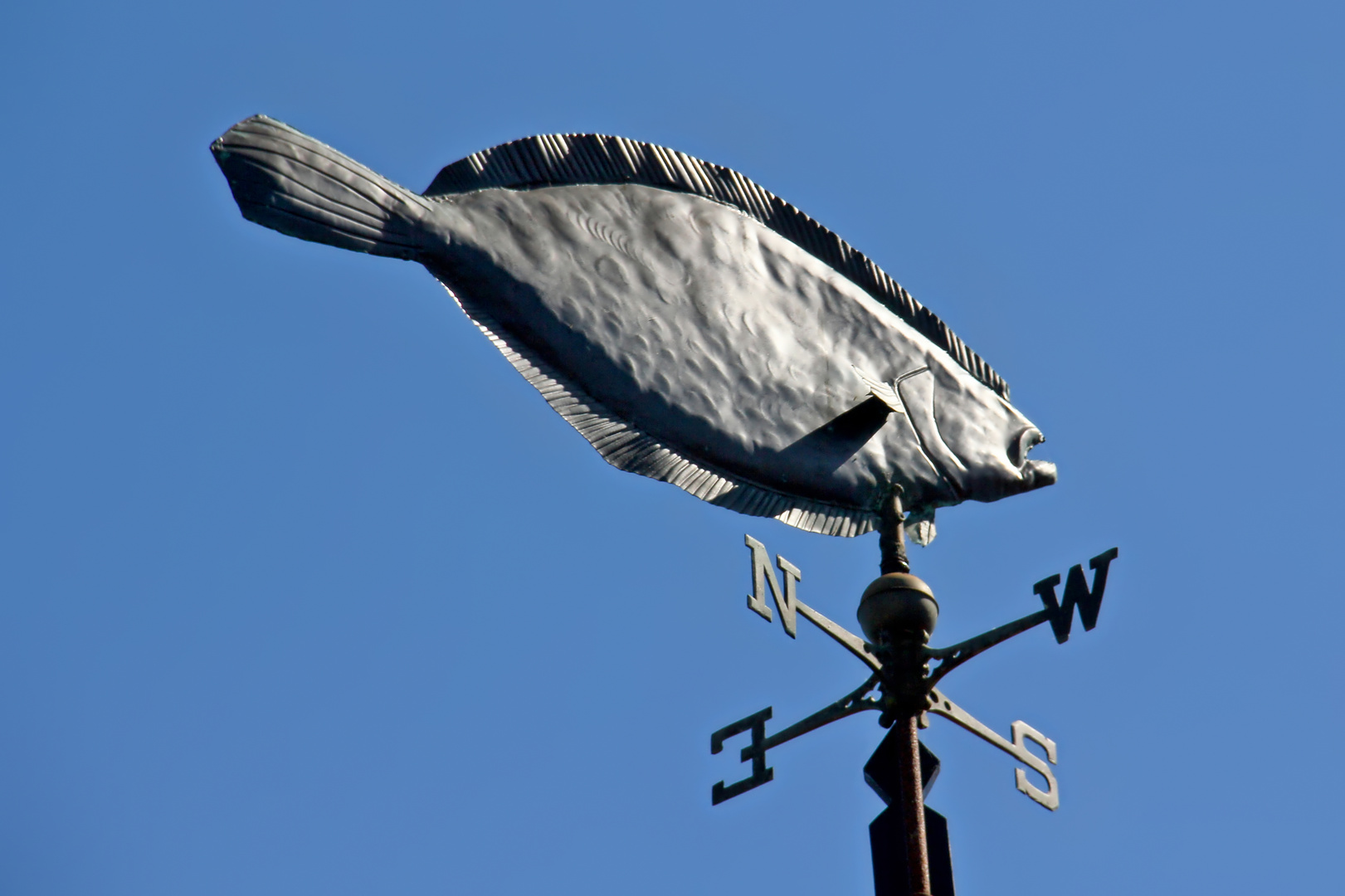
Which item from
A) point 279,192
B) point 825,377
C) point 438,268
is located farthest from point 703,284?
point 279,192

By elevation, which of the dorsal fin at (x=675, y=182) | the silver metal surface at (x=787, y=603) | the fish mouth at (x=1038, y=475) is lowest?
the silver metal surface at (x=787, y=603)

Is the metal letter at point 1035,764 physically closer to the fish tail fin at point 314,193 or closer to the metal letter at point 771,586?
the metal letter at point 771,586

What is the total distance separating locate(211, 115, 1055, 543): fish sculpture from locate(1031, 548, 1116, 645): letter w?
22.0 inches

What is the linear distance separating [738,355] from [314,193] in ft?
4.85

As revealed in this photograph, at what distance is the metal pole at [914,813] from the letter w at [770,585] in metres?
0.60

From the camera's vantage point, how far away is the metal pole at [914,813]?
602 cm

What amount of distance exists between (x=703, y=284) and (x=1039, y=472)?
1.31 meters

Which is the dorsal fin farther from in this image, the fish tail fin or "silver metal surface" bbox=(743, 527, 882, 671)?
"silver metal surface" bbox=(743, 527, 882, 671)

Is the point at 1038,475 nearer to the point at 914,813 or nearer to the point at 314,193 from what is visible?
the point at 914,813

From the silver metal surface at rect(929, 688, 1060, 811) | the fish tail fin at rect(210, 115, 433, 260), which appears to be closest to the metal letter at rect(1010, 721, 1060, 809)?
the silver metal surface at rect(929, 688, 1060, 811)

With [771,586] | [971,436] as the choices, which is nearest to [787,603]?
[771,586]

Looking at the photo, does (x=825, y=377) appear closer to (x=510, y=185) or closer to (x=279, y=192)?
(x=510, y=185)

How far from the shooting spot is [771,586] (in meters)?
6.84

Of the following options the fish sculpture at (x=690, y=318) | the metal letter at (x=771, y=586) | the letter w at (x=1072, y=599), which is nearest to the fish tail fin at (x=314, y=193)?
the fish sculpture at (x=690, y=318)
